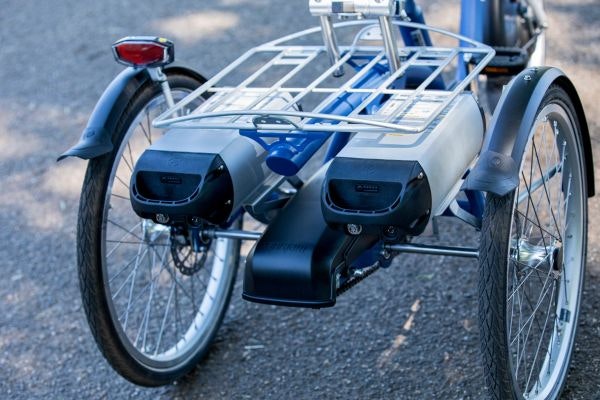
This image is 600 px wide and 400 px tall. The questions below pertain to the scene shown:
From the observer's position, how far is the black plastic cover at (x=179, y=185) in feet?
8.23

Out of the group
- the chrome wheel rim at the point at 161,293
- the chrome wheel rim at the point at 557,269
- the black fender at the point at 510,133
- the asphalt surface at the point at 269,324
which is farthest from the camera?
the asphalt surface at the point at 269,324

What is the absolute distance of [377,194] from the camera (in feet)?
7.61

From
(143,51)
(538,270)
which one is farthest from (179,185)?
(538,270)

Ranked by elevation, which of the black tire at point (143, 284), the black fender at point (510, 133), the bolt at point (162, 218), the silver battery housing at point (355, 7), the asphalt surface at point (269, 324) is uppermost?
the silver battery housing at point (355, 7)

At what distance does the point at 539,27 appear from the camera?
13.2 feet

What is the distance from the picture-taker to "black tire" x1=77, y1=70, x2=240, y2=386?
275 cm

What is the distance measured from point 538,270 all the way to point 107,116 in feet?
4.19

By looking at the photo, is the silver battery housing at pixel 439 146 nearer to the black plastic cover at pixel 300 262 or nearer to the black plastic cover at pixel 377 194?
the black plastic cover at pixel 377 194

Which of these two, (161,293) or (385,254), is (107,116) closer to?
(385,254)

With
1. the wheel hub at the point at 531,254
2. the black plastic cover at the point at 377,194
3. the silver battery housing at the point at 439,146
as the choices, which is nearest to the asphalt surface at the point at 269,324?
the wheel hub at the point at 531,254

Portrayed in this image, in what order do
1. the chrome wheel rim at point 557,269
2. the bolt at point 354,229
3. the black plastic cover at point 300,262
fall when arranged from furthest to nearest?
1. the chrome wheel rim at point 557,269
2. the black plastic cover at point 300,262
3. the bolt at point 354,229

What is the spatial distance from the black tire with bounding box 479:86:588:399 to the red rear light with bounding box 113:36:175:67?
1055 mm

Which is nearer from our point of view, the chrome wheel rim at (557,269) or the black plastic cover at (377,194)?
the black plastic cover at (377,194)

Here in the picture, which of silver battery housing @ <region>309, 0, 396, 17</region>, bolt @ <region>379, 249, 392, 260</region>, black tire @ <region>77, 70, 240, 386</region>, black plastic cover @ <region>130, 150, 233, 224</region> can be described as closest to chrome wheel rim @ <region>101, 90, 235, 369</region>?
black tire @ <region>77, 70, 240, 386</region>
